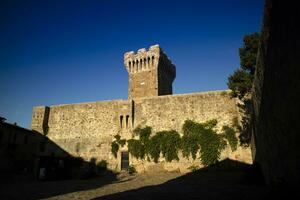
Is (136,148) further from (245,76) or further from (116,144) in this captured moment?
(245,76)

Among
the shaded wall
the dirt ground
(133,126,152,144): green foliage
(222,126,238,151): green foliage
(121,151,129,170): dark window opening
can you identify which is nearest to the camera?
the shaded wall

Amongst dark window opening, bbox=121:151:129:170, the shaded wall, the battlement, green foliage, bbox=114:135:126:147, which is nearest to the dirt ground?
the shaded wall

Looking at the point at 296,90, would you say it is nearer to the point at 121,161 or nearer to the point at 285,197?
the point at 285,197

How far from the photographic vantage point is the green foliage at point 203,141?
18.8m

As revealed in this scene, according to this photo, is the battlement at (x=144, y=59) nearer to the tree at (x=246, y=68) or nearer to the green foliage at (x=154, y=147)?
the green foliage at (x=154, y=147)

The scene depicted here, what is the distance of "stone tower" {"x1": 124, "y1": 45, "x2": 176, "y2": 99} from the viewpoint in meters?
31.3

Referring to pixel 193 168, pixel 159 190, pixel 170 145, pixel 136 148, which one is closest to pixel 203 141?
pixel 193 168

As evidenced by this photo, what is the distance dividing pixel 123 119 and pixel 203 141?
24.7 ft

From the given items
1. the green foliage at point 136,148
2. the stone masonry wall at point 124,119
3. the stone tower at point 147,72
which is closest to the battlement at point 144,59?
the stone tower at point 147,72

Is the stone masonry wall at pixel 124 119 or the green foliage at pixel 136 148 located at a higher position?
the stone masonry wall at pixel 124 119

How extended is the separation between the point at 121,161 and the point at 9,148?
1236cm

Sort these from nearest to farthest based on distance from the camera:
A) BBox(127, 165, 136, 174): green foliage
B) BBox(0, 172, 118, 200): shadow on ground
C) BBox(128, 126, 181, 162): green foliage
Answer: BBox(0, 172, 118, 200): shadow on ground < BBox(128, 126, 181, 162): green foliage < BBox(127, 165, 136, 174): green foliage

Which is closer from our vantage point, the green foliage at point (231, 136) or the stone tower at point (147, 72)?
the green foliage at point (231, 136)

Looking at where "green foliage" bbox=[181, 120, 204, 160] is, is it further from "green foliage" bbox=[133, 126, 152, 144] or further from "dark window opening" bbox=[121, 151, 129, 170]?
"dark window opening" bbox=[121, 151, 129, 170]
